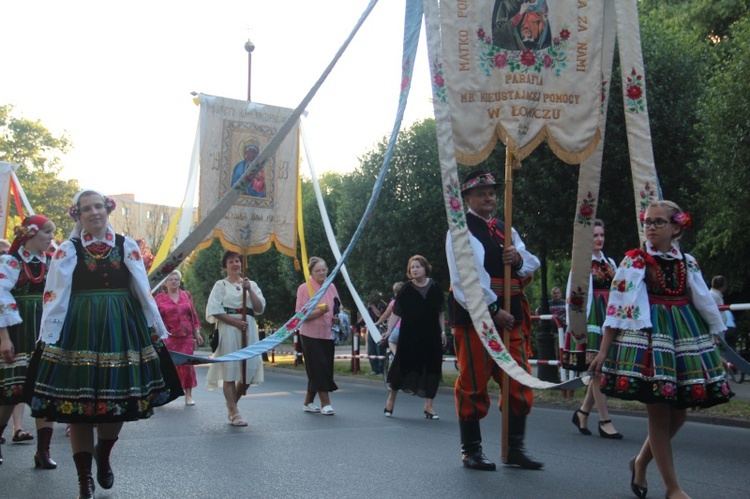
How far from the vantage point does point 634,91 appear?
593 centimetres

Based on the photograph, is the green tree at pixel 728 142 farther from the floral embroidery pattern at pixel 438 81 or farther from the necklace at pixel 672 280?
the necklace at pixel 672 280

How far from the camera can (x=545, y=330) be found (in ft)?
47.5

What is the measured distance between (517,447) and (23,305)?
4238 millimetres

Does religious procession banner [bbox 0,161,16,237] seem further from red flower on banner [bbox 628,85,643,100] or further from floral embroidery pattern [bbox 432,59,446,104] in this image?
red flower on banner [bbox 628,85,643,100]

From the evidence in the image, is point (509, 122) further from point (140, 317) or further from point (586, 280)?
point (140, 317)

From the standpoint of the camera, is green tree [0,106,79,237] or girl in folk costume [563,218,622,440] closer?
girl in folk costume [563,218,622,440]

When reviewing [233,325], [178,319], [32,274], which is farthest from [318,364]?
[32,274]

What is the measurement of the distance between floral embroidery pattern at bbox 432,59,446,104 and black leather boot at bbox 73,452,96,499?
3452 mm

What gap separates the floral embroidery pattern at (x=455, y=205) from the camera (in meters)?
6.04

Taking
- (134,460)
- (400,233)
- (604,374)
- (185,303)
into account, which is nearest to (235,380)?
(134,460)

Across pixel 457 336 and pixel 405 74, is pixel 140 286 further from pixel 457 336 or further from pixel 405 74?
pixel 405 74

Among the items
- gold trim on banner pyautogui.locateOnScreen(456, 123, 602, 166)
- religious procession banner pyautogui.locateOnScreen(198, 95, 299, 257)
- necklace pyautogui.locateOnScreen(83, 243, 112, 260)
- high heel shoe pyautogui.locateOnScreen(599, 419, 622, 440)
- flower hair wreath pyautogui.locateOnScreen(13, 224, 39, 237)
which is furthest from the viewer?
religious procession banner pyautogui.locateOnScreen(198, 95, 299, 257)

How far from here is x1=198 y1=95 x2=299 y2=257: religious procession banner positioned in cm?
1047

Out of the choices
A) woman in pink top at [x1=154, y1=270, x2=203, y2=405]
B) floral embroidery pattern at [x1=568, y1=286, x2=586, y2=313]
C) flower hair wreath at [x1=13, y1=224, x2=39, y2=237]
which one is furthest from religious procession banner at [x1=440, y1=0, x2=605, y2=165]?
woman in pink top at [x1=154, y1=270, x2=203, y2=405]
